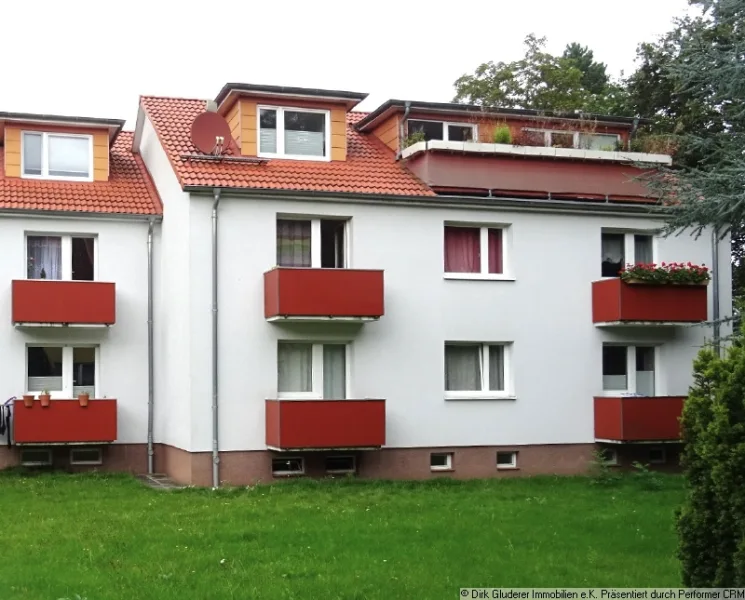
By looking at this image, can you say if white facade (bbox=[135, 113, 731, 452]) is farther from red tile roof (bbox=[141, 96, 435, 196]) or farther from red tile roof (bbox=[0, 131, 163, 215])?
red tile roof (bbox=[0, 131, 163, 215])

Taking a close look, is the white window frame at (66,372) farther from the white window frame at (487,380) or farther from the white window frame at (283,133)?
the white window frame at (487,380)

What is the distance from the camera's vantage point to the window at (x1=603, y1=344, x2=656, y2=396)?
2350cm

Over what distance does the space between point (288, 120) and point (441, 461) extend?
781 centimetres

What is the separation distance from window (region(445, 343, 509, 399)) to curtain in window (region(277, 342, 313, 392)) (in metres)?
2.94

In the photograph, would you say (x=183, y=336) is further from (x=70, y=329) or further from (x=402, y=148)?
(x=402, y=148)

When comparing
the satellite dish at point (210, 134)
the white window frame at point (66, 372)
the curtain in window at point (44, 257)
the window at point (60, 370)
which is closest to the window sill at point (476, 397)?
the satellite dish at point (210, 134)

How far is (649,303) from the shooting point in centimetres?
→ 2227

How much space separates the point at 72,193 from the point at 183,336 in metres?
4.33

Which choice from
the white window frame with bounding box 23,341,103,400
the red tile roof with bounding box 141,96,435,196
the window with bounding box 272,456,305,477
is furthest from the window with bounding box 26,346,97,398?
the red tile roof with bounding box 141,96,435,196

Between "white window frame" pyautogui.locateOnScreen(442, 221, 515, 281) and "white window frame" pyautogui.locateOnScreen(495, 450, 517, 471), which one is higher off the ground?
"white window frame" pyautogui.locateOnScreen(442, 221, 515, 281)

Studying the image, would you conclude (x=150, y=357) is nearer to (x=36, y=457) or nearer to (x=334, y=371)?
(x=36, y=457)

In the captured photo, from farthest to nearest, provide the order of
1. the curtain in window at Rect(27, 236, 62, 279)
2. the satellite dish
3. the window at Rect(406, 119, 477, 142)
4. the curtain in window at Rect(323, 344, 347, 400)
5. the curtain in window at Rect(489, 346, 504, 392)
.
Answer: the window at Rect(406, 119, 477, 142) → the curtain in window at Rect(489, 346, 504, 392) → the curtain in window at Rect(27, 236, 62, 279) → the satellite dish → the curtain in window at Rect(323, 344, 347, 400)

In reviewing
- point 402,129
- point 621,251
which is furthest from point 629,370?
point 402,129

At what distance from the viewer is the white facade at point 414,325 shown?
820 inches
